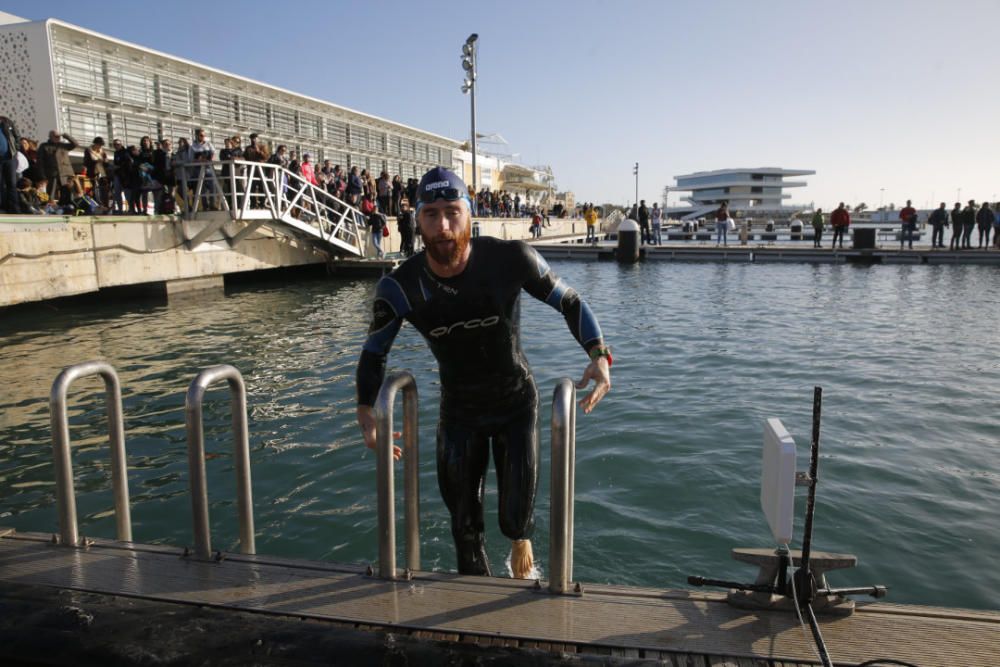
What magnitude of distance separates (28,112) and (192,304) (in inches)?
420

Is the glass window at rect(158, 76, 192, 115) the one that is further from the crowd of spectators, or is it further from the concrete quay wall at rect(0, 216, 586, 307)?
the concrete quay wall at rect(0, 216, 586, 307)

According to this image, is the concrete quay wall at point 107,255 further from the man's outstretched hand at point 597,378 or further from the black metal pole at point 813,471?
the black metal pole at point 813,471

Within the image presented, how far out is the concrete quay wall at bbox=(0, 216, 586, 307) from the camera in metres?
13.9

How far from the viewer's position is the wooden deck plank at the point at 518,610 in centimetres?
245

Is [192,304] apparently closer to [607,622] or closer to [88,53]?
[88,53]

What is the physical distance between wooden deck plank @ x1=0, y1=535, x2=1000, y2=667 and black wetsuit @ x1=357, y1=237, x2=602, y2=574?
0.62 meters

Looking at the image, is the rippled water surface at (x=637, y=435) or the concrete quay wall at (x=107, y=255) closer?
the rippled water surface at (x=637, y=435)

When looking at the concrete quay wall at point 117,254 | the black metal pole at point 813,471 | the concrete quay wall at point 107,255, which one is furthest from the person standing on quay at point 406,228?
the black metal pole at point 813,471

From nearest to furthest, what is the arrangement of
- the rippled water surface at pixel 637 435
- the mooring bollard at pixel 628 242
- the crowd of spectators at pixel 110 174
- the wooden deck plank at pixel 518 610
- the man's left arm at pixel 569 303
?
the wooden deck plank at pixel 518 610 < the man's left arm at pixel 569 303 < the rippled water surface at pixel 637 435 < the crowd of spectators at pixel 110 174 < the mooring bollard at pixel 628 242

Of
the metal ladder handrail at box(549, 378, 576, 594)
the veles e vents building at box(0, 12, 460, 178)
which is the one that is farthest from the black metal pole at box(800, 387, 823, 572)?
the veles e vents building at box(0, 12, 460, 178)

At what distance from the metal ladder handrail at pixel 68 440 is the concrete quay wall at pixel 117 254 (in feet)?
41.8

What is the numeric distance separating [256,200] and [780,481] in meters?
20.6

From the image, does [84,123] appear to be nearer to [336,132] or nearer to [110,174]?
[110,174]

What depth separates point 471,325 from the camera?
11.3 ft
